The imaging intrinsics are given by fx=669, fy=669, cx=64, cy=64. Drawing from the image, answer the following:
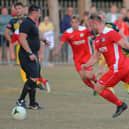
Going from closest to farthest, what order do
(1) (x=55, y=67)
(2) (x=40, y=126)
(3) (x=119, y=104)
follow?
1. (2) (x=40, y=126)
2. (3) (x=119, y=104)
3. (1) (x=55, y=67)

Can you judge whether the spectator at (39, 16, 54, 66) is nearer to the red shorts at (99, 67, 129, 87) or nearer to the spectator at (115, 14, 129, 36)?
the spectator at (115, 14, 129, 36)

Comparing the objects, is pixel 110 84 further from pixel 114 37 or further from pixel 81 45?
pixel 81 45

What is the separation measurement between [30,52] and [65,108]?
3.91ft

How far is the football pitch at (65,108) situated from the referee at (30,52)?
0.36 meters

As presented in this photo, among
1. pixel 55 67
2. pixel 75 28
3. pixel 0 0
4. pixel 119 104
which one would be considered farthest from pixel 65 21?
pixel 119 104

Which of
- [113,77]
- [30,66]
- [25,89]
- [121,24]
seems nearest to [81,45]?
[30,66]

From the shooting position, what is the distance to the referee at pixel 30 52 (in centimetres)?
1200

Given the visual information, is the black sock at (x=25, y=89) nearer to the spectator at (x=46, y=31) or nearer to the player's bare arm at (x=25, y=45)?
the player's bare arm at (x=25, y=45)

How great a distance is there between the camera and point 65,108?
12.1m

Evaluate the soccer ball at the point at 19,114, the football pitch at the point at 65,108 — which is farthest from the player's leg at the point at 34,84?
the soccer ball at the point at 19,114

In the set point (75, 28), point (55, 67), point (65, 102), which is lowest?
point (55, 67)

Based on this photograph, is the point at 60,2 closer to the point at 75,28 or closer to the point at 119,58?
the point at 75,28

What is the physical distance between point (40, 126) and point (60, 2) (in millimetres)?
16578

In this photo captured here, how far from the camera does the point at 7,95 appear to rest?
14.2m
